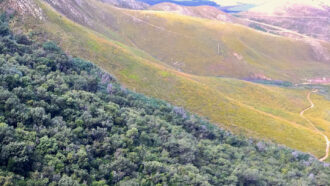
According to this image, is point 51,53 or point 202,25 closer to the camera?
point 51,53

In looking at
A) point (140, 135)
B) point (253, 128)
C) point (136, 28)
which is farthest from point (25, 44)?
point (136, 28)

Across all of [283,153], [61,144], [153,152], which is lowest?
[283,153]

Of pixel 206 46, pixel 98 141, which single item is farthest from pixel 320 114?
pixel 98 141

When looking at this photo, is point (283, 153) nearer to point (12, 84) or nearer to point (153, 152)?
point (153, 152)

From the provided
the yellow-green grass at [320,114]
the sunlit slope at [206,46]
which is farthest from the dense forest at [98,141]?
the sunlit slope at [206,46]

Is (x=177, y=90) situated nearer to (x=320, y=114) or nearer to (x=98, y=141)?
(x=98, y=141)

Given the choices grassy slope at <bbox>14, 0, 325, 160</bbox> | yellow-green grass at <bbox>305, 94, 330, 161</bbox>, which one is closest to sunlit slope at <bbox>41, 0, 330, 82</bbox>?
yellow-green grass at <bbox>305, 94, 330, 161</bbox>
